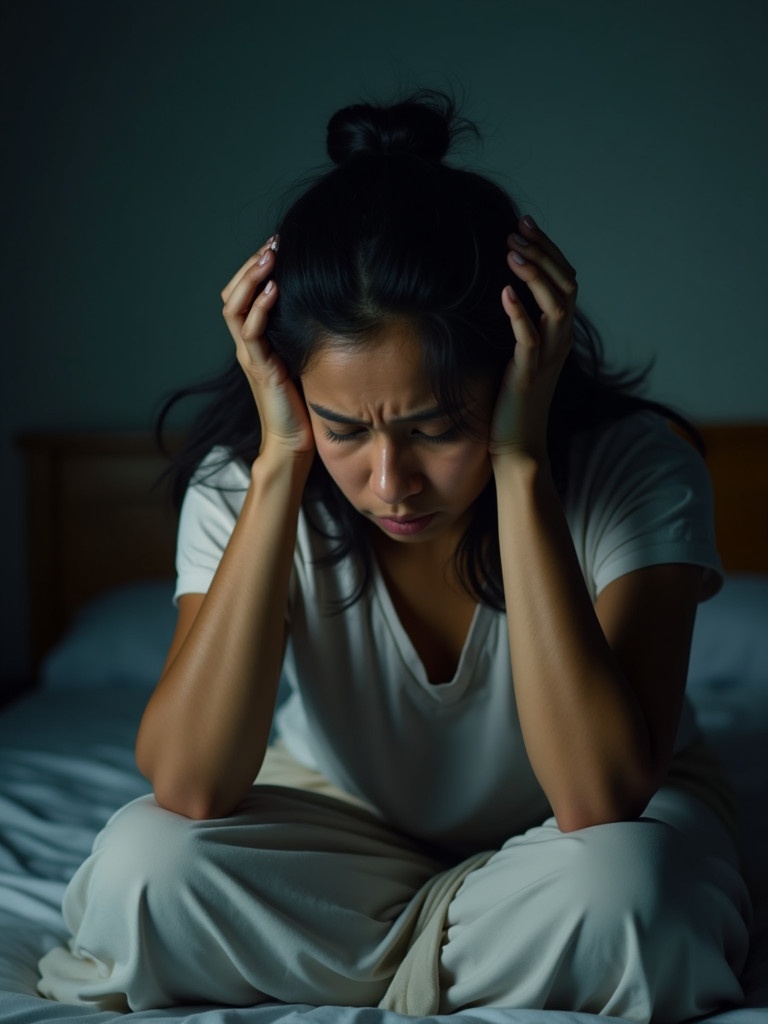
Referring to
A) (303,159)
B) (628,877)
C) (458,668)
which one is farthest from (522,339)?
(303,159)

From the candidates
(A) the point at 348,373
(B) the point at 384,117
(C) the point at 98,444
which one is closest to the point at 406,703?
(A) the point at 348,373

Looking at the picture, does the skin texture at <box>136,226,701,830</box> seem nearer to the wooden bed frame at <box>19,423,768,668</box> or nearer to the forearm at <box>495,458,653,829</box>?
the forearm at <box>495,458,653,829</box>

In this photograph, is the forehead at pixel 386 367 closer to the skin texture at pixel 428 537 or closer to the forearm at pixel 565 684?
the skin texture at pixel 428 537

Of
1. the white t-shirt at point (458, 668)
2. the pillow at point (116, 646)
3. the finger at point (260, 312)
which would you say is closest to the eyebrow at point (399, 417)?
the finger at point (260, 312)

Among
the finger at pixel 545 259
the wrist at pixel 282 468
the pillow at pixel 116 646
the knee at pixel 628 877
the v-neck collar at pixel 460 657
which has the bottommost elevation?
the pillow at pixel 116 646

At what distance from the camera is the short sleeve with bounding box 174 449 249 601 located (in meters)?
1.18

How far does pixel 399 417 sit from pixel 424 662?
12.7 inches

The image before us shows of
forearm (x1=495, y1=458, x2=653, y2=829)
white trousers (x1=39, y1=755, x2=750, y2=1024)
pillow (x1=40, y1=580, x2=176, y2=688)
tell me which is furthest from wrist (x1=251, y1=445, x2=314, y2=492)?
pillow (x1=40, y1=580, x2=176, y2=688)

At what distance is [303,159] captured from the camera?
2494 millimetres

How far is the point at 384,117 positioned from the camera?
43.0 inches

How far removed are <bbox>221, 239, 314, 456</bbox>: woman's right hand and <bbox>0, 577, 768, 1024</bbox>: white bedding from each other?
515 millimetres

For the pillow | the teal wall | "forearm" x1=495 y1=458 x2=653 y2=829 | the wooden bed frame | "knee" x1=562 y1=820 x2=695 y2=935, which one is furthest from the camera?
→ the wooden bed frame

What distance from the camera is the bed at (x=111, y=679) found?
1027 mm

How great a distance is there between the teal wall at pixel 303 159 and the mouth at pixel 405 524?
1.37 metres
